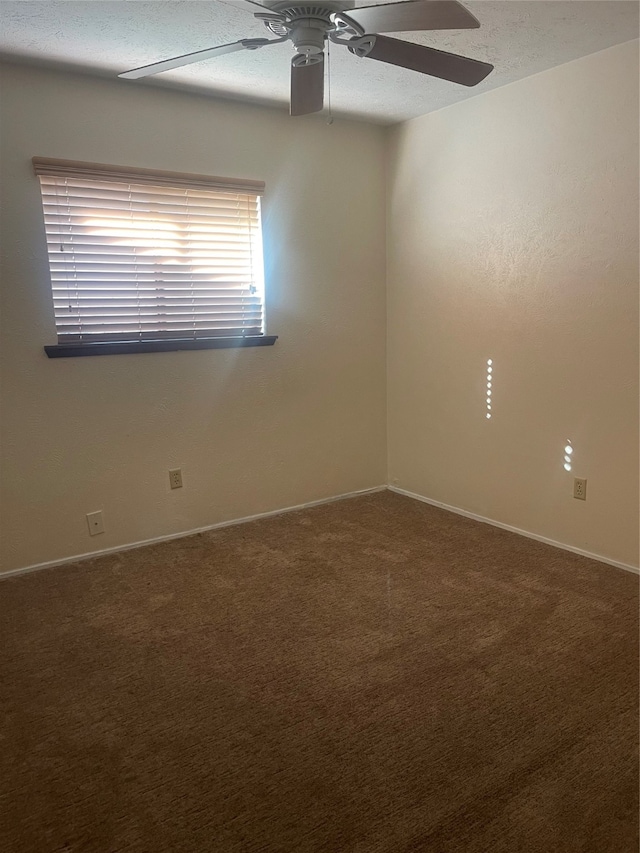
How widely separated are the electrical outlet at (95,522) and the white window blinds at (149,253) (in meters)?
0.89

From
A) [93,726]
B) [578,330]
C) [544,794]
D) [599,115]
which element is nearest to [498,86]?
[599,115]

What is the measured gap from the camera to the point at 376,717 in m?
1.92

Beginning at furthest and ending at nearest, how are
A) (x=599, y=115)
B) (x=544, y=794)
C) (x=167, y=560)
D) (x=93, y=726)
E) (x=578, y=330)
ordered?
1. (x=167, y=560)
2. (x=578, y=330)
3. (x=599, y=115)
4. (x=93, y=726)
5. (x=544, y=794)

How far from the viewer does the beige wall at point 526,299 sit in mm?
2736

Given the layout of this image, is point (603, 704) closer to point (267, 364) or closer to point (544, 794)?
point (544, 794)

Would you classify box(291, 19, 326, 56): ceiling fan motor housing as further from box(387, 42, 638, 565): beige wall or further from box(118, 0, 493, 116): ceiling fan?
box(387, 42, 638, 565): beige wall

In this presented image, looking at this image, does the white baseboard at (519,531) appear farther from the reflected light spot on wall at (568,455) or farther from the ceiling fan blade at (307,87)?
the ceiling fan blade at (307,87)

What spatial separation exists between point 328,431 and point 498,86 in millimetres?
2135

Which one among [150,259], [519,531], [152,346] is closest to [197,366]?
[152,346]

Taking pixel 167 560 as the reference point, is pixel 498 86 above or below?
above

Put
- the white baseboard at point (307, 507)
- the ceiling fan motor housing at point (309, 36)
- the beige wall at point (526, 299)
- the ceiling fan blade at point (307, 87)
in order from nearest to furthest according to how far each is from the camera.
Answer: the ceiling fan motor housing at point (309, 36)
the ceiling fan blade at point (307, 87)
the beige wall at point (526, 299)
the white baseboard at point (307, 507)

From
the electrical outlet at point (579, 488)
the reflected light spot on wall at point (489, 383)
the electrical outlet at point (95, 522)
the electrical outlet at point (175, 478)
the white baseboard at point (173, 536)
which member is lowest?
the white baseboard at point (173, 536)

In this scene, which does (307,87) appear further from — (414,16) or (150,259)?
(150,259)

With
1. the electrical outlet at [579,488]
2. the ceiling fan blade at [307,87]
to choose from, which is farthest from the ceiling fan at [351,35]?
the electrical outlet at [579,488]
